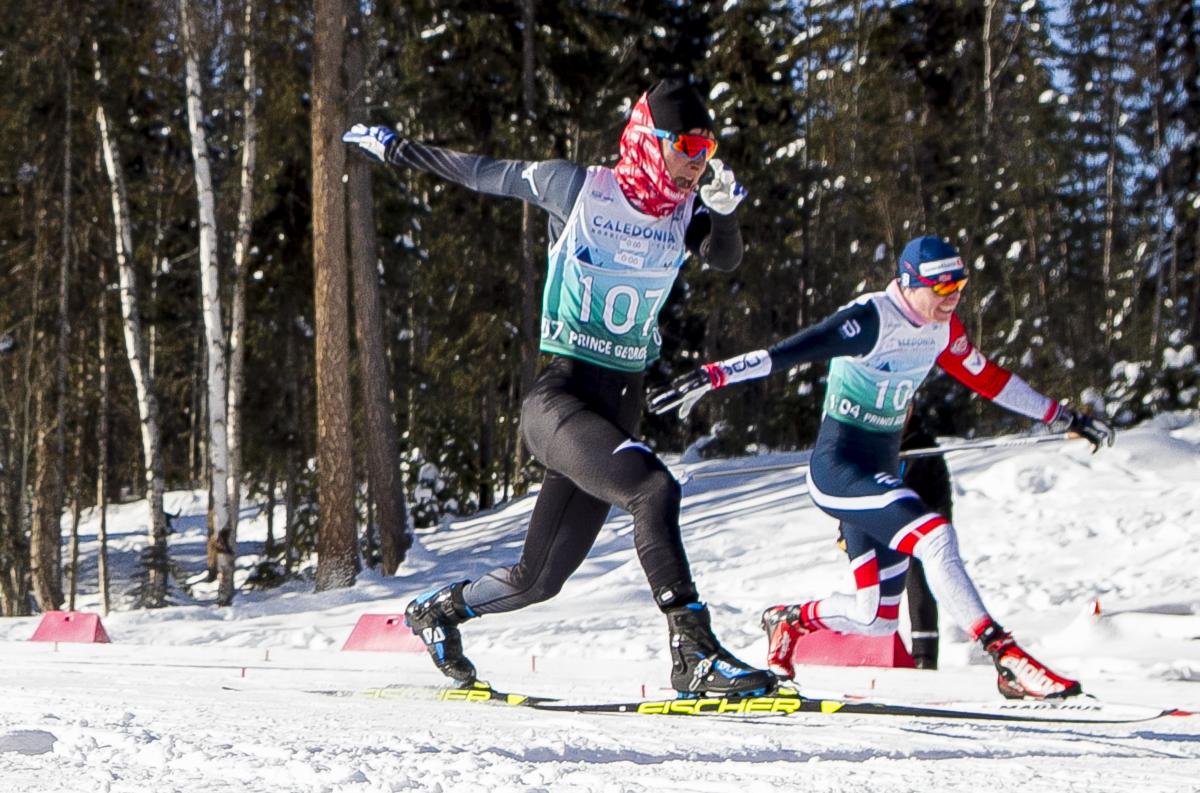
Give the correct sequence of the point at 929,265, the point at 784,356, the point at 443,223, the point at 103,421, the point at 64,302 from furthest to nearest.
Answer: the point at 443,223
the point at 103,421
the point at 64,302
the point at 929,265
the point at 784,356

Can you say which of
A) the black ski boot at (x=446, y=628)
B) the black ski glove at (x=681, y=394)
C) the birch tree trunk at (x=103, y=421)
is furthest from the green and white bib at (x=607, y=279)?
the birch tree trunk at (x=103, y=421)

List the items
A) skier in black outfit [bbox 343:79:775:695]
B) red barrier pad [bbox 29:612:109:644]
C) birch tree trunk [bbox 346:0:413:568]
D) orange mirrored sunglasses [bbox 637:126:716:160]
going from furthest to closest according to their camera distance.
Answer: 1. birch tree trunk [bbox 346:0:413:568]
2. red barrier pad [bbox 29:612:109:644]
3. orange mirrored sunglasses [bbox 637:126:716:160]
4. skier in black outfit [bbox 343:79:775:695]

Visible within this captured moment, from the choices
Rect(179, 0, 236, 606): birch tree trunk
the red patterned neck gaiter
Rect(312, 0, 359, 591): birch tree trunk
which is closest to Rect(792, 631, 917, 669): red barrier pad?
the red patterned neck gaiter

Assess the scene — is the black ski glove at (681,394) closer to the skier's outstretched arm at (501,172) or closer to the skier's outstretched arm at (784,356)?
the skier's outstretched arm at (784,356)

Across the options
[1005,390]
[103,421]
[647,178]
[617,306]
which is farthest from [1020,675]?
[103,421]

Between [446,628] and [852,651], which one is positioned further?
[852,651]

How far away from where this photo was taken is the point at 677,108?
5000mm

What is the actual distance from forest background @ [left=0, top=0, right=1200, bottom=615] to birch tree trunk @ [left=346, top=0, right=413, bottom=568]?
0.04 meters

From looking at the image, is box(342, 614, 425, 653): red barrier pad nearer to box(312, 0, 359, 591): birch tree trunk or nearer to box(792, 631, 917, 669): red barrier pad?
box(792, 631, 917, 669): red barrier pad

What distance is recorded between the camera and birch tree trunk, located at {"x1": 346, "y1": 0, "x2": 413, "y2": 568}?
15.2 metres

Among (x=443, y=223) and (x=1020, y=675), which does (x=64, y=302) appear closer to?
(x=443, y=223)

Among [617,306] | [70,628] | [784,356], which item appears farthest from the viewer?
[70,628]

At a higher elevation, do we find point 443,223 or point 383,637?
point 443,223

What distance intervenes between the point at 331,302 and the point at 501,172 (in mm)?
9849
